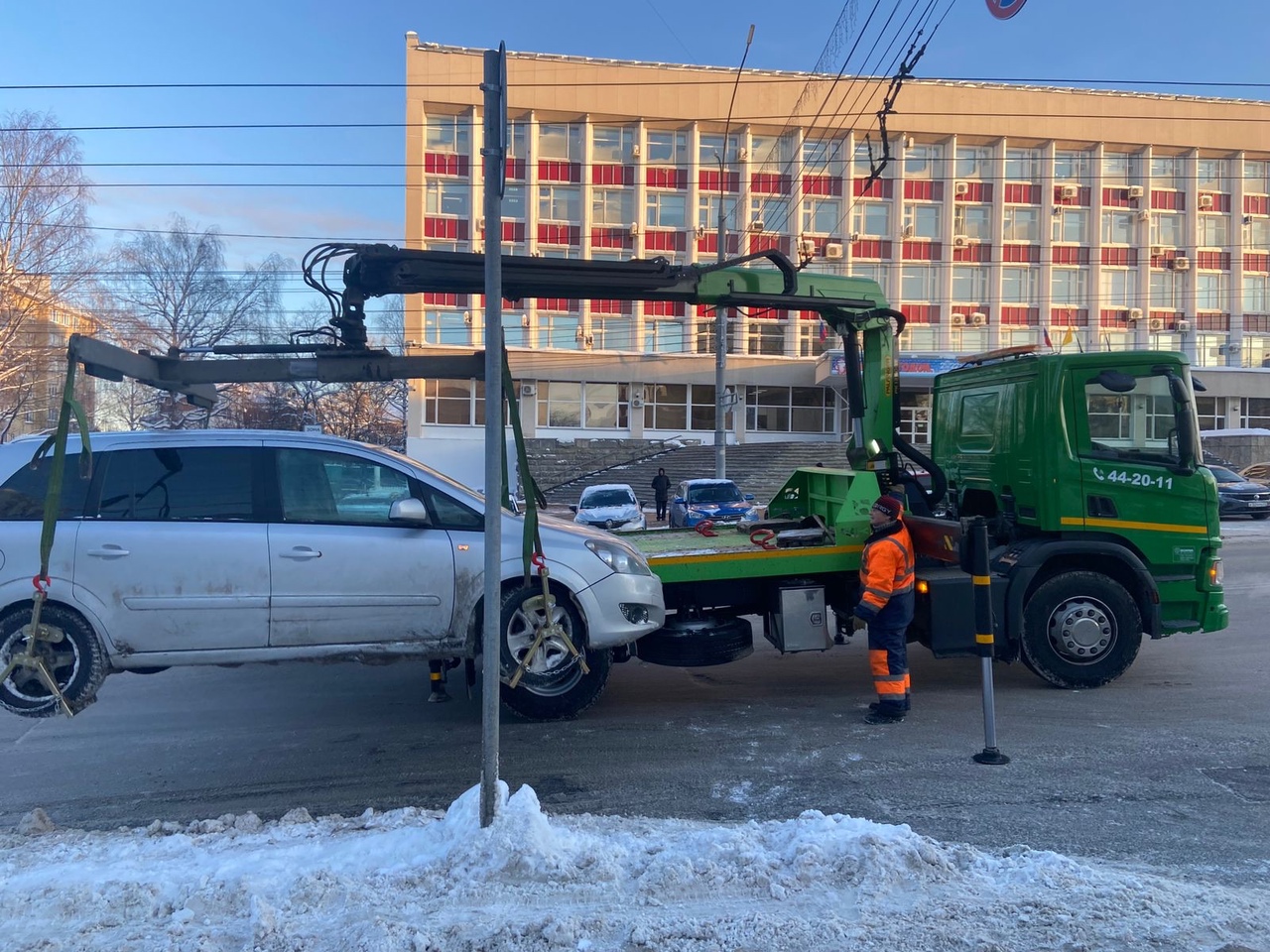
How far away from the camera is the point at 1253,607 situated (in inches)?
423

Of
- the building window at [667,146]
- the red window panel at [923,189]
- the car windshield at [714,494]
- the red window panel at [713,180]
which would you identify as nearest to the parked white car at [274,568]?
the car windshield at [714,494]

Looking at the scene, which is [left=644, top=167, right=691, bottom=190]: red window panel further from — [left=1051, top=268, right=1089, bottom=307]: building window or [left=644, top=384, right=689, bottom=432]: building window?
[left=1051, top=268, right=1089, bottom=307]: building window

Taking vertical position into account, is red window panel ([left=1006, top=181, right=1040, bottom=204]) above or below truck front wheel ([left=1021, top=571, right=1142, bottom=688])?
above

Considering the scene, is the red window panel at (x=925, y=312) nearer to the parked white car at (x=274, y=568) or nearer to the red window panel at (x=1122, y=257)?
the red window panel at (x=1122, y=257)

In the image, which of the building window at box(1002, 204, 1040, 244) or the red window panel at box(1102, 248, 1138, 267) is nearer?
the building window at box(1002, 204, 1040, 244)

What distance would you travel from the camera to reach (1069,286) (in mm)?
46594

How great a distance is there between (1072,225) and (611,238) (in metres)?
23.1

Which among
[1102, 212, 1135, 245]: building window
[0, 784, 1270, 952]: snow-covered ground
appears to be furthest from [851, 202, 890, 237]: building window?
[0, 784, 1270, 952]: snow-covered ground

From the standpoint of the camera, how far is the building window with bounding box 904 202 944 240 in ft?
149

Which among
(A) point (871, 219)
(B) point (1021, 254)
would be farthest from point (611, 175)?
(B) point (1021, 254)

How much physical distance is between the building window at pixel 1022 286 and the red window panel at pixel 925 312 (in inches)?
147

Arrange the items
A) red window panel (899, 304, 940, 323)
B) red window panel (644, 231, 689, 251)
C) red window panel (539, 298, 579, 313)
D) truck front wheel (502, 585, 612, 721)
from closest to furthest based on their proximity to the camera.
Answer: truck front wheel (502, 585, 612, 721) < red window panel (539, 298, 579, 313) < red window panel (644, 231, 689, 251) < red window panel (899, 304, 940, 323)

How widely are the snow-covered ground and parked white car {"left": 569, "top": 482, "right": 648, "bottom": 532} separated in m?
15.9

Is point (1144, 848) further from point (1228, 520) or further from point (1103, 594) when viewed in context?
point (1228, 520)
